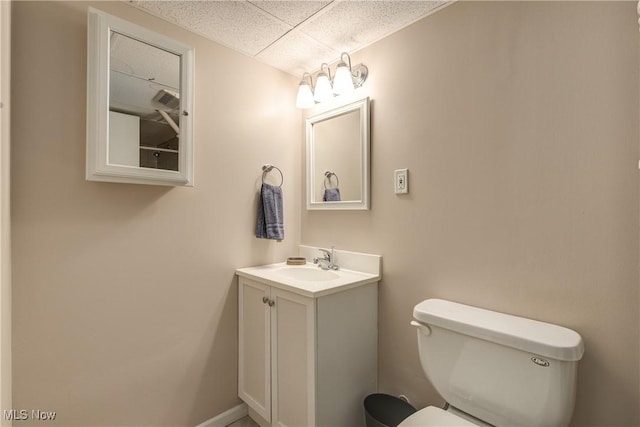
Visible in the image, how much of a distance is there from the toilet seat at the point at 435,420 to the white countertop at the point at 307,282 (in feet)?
1.77

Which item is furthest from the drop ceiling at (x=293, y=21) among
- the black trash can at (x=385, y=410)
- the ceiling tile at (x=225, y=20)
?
the black trash can at (x=385, y=410)

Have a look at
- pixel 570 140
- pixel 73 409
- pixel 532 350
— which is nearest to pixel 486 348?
pixel 532 350

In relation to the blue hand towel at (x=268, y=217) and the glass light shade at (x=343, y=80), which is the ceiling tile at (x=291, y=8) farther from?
the blue hand towel at (x=268, y=217)

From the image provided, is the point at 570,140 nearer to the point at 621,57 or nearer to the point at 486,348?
the point at 621,57

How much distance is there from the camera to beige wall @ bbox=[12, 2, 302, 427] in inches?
44.3

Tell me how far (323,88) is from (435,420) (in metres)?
1.62

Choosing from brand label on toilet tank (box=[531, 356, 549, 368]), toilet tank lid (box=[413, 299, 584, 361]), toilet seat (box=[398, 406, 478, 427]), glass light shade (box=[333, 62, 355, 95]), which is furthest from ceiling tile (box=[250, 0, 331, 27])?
toilet seat (box=[398, 406, 478, 427])

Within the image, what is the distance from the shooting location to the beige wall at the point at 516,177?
0.94 meters

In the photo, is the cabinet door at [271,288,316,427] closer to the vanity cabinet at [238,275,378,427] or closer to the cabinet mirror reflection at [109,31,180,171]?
the vanity cabinet at [238,275,378,427]

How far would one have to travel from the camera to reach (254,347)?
1.57m

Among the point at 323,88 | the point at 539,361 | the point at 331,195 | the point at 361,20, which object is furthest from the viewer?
the point at 331,195

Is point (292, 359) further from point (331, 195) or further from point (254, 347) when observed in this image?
point (331, 195)

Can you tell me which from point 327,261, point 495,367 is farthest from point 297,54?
point 495,367

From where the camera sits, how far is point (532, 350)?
2.99 ft
